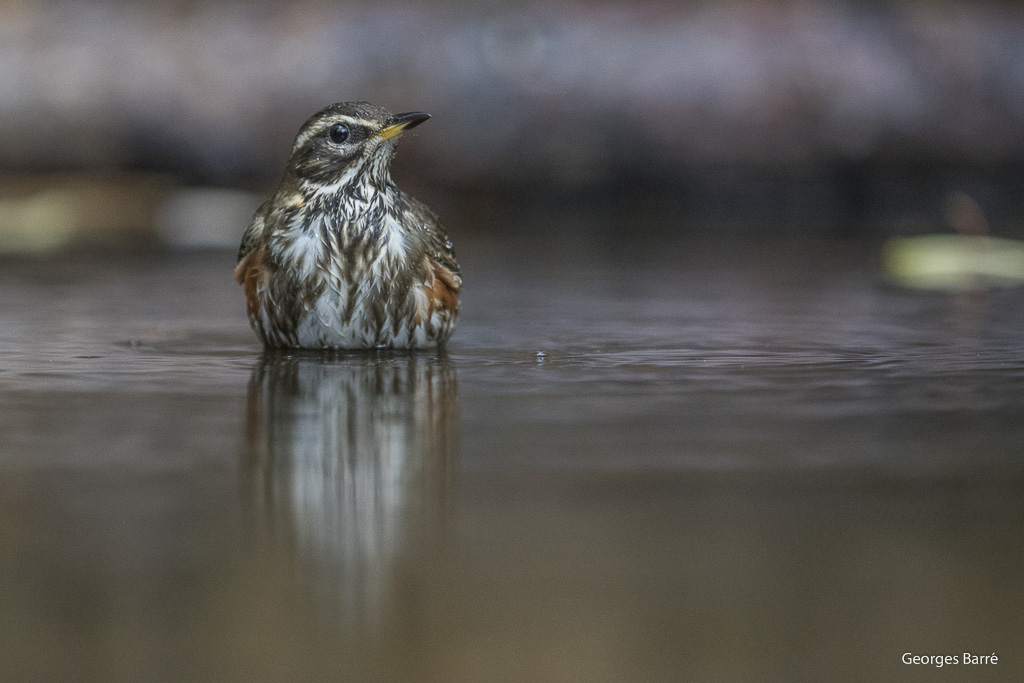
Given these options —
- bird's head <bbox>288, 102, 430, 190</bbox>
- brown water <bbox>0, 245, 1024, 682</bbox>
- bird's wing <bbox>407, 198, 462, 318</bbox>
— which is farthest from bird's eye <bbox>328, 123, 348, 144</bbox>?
brown water <bbox>0, 245, 1024, 682</bbox>

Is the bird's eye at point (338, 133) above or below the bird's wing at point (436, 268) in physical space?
above

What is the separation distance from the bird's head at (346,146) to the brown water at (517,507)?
61 cm

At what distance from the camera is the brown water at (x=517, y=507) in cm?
211

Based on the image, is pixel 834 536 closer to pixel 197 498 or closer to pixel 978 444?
pixel 978 444

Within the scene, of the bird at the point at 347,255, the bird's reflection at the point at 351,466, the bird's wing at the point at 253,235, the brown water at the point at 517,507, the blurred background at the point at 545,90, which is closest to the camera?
the brown water at the point at 517,507

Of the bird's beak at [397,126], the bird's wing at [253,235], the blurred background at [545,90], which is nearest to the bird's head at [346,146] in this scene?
the bird's beak at [397,126]

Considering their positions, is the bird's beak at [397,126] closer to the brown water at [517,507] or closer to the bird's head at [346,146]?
the bird's head at [346,146]

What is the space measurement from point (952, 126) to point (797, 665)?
881cm

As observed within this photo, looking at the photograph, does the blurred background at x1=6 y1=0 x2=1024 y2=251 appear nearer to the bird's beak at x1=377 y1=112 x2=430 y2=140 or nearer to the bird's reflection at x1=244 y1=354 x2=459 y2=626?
the bird's beak at x1=377 y1=112 x2=430 y2=140

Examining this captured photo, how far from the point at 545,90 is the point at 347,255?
18.2 ft

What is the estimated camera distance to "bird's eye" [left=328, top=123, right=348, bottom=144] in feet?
17.6

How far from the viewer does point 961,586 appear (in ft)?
7.73

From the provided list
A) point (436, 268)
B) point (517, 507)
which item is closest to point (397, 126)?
point (436, 268)

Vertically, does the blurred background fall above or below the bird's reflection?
above
